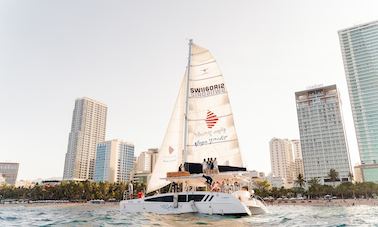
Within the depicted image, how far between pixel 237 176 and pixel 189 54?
14.6 metres

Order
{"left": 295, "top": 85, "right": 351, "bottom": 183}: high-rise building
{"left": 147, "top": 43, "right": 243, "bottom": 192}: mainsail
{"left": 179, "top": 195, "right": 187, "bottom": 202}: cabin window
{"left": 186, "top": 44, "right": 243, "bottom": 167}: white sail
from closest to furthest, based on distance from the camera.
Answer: {"left": 179, "top": 195, "right": 187, "bottom": 202}: cabin window < {"left": 186, "top": 44, "right": 243, "bottom": 167}: white sail < {"left": 147, "top": 43, "right": 243, "bottom": 192}: mainsail < {"left": 295, "top": 85, "right": 351, "bottom": 183}: high-rise building

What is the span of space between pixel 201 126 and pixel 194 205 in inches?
314

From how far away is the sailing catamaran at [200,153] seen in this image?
85.6 ft

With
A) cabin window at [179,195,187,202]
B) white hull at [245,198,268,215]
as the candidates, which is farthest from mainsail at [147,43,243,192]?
cabin window at [179,195,187,202]

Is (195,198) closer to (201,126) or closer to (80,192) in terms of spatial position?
(201,126)

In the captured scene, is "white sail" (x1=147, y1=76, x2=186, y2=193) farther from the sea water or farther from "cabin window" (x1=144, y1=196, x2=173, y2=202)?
the sea water

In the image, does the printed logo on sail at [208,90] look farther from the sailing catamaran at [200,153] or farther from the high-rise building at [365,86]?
the high-rise building at [365,86]

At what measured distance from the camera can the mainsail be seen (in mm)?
29625

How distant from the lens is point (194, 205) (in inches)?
1026

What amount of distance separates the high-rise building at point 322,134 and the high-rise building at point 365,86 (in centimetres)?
915

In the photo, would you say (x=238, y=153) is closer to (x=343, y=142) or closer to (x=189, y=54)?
(x=189, y=54)

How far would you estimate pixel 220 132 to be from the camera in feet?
98.4

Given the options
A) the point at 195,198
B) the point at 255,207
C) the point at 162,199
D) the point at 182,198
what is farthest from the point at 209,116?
the point at 255,207

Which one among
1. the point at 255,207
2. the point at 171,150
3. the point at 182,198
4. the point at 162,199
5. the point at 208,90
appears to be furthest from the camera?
the point at 171,150
